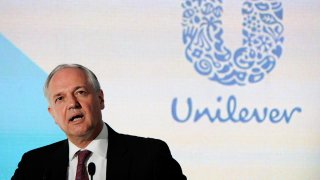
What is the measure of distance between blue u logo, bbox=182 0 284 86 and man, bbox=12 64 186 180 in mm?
1510

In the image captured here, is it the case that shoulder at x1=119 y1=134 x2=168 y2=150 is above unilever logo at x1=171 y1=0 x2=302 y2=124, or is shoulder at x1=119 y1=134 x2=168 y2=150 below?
below

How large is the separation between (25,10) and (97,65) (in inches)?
23.8

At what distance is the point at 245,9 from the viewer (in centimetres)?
346

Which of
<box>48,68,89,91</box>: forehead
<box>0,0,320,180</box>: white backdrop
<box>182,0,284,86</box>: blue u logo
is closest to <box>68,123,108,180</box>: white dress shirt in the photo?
<box>48,68,89,91</box>: forehead

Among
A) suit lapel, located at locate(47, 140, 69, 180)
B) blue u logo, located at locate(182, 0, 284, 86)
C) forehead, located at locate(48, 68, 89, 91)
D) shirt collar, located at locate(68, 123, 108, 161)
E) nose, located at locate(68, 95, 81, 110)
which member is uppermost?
blue u logo, located at locate(182, 0, 284, 86)

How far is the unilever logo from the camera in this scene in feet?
11.1

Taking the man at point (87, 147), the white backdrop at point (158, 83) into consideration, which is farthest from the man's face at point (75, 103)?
the white backdrop at point (158, 83)

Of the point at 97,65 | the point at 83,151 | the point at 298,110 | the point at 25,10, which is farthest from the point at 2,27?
the point at 298,110

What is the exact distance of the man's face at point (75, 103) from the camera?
1.83m

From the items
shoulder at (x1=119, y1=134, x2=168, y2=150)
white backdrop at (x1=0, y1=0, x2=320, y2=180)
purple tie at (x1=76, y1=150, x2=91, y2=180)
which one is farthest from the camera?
white backdrop at (x1=0, y1=0, x2=320, y2=180)

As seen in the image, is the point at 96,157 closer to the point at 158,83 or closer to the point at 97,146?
the point at 97,146

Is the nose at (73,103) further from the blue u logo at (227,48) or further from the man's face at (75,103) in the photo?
the blue u logo at (227,48)

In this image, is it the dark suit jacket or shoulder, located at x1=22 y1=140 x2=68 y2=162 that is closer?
the dark suit jacket

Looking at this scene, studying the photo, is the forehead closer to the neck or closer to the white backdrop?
the neck
